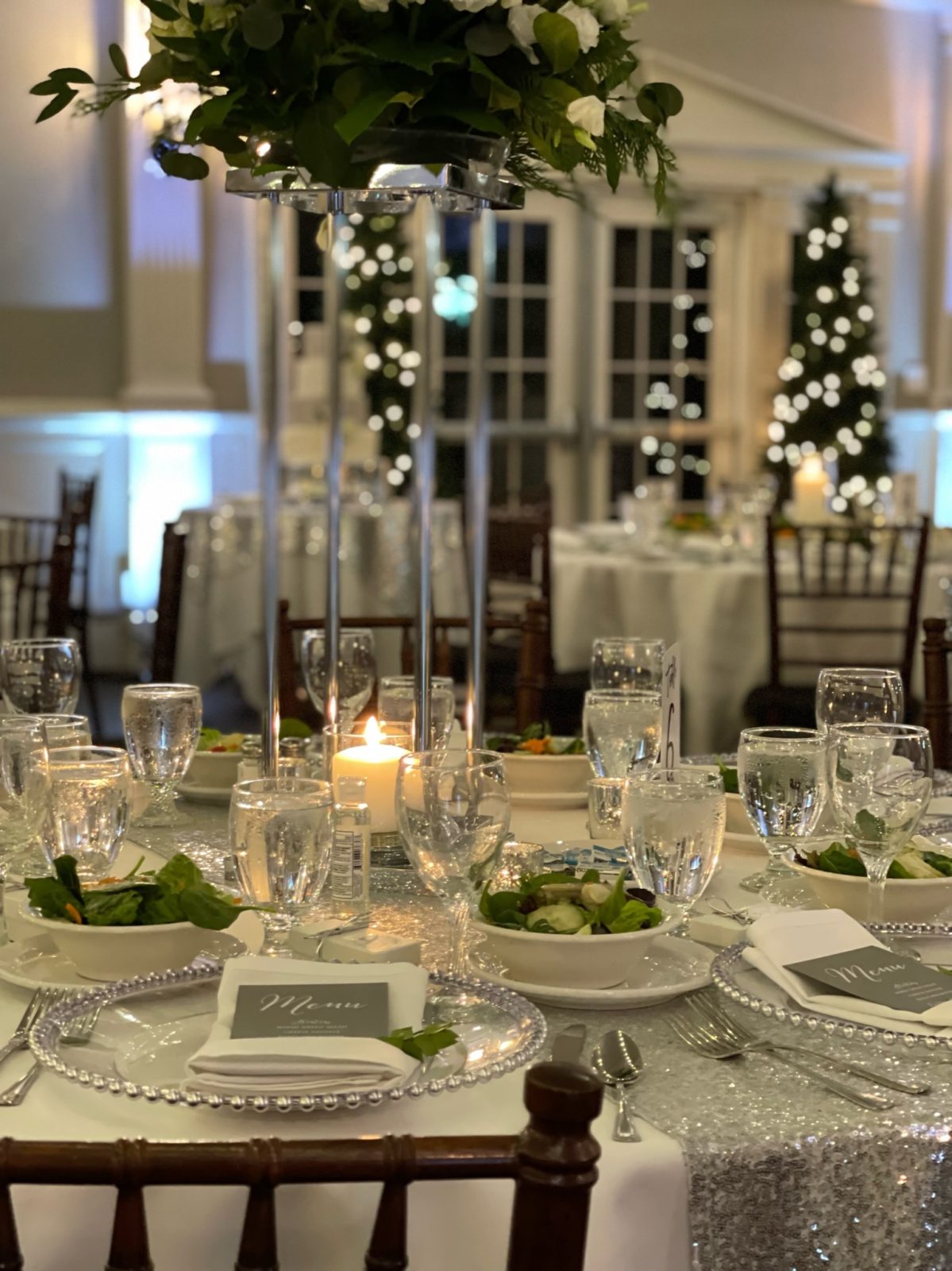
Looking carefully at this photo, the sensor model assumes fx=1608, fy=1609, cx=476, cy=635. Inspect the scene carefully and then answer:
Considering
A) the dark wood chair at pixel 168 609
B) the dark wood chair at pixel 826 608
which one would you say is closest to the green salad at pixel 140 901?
the dark wood chair at pixel 168 609

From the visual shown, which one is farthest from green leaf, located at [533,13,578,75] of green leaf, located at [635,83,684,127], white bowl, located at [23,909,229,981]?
white bowl, located at [23,909,229,981]

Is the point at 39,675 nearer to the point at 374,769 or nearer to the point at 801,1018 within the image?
the point at 374,769

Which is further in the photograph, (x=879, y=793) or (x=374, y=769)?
(x=374, y=769)

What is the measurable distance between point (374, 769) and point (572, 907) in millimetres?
388

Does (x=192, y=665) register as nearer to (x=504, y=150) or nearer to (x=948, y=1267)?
(x=504, y=150)

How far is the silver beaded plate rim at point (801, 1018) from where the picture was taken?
1065mm

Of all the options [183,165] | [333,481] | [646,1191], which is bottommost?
[646,1191]

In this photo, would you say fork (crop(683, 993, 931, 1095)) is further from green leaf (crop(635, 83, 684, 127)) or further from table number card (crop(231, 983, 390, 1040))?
green leaf (crop(635, 83, 684, 127))

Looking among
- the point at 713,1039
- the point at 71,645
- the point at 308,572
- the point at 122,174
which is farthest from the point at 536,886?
the point at 122,174

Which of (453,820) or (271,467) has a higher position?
(271,467)

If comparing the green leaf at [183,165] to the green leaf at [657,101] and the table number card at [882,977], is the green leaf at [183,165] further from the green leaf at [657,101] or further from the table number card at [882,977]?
the table number card at [882,977]

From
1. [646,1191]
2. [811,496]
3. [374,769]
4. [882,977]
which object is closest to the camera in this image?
[646,1191]

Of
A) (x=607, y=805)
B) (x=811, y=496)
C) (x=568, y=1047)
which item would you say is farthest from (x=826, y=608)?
(x=568, y=1047)

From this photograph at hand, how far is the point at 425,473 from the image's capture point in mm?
1480
